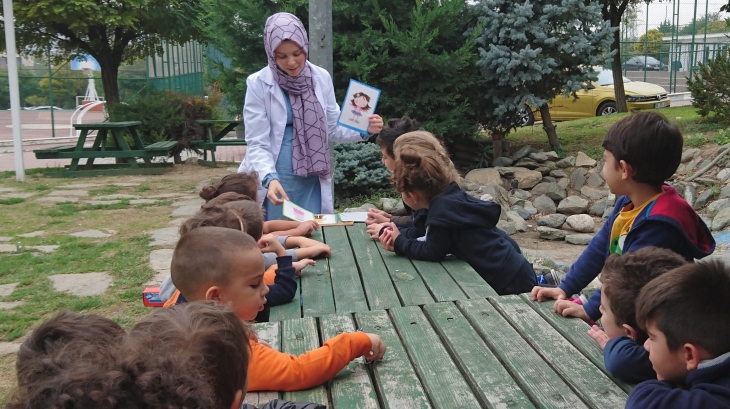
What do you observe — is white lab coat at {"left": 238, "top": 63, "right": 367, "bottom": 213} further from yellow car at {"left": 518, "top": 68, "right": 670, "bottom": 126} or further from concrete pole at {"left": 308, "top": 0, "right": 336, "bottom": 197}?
yellow car at {"left": 518, "top": 68, "right": 670, "bottom": 126}

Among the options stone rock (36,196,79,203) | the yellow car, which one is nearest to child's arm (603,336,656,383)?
stone rock (36,196,79,203)

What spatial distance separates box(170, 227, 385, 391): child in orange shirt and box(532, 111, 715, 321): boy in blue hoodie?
92 centimetres

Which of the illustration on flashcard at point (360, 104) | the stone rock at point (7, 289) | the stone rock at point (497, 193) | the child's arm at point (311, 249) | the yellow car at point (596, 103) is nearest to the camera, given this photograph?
the child's arm at point (311, 249)

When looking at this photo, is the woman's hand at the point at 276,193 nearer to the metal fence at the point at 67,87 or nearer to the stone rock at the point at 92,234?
the stone rock at the point at 92,234

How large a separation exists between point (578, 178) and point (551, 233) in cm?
177

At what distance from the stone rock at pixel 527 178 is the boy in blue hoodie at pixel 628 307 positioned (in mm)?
7031

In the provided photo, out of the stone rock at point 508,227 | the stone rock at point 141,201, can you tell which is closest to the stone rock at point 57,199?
the stone rock at point 141,201

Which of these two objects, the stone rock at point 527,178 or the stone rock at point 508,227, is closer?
the stone rock at point 508,227

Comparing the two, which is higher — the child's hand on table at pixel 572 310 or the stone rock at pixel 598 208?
the child's hand on table at pixel 572 310

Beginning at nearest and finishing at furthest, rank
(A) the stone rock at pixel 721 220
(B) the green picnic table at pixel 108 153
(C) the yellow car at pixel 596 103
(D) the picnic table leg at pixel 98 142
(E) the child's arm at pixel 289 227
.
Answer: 1. (E) the child's arm at pixel 289 227
2. (A) the stone rock at pixel 721 220
3. (B) the green picnic table at pixel 108 153
4. (D) the picnic table leg at pixel 98 142
5. (C) the yellow car at pixel 596 103

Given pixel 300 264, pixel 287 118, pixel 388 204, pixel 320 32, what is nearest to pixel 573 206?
pixel 388 204

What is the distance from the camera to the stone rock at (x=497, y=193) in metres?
8.30

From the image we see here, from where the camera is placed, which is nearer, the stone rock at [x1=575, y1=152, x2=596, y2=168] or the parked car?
the stone rock at [x1=575, y1=152, x2=596, y2=168]

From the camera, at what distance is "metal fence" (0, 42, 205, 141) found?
69.8 feet
